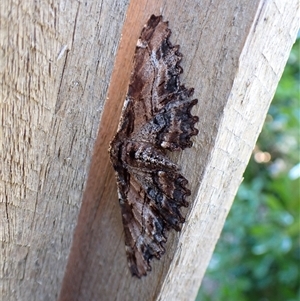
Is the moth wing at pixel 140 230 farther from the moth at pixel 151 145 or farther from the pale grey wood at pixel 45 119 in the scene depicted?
the pale grey wood at pixel 45 119

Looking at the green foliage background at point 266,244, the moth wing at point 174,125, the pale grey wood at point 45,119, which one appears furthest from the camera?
the green foliage background at point 266,244

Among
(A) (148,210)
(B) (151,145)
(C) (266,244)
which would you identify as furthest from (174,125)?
(C) (266,244)

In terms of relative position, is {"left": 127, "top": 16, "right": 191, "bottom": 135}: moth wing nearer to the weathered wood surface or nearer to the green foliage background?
the weathered wood surface

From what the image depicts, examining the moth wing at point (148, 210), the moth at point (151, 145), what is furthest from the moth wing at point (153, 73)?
the moth wing at point (148, 210)

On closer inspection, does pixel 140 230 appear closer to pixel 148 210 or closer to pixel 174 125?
pixel 148 210

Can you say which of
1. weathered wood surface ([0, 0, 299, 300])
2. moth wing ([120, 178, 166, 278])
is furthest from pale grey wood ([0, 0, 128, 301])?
moth wing ([120, 178, 166, 278])

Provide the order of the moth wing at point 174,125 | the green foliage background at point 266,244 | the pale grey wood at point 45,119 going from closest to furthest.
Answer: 1. the pale grey wood at point 45,119
2. the moth wing at point 174,125
3. the green foliage background at point 266,244

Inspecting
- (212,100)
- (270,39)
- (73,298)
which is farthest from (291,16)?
(73,298)
